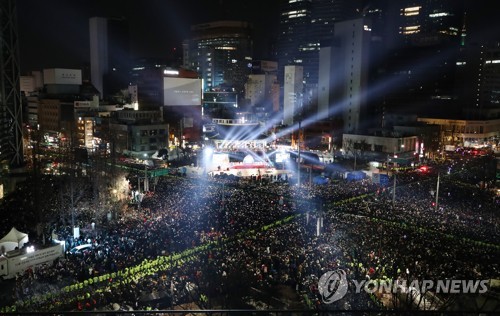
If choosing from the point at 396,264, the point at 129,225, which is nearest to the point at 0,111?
the point at 129,225

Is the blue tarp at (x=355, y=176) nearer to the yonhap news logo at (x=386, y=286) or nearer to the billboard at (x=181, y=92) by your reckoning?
the yonhap news logo at (x=386, y=286)

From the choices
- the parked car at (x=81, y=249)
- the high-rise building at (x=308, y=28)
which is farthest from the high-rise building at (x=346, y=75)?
the parked car at (x=81, y=249)

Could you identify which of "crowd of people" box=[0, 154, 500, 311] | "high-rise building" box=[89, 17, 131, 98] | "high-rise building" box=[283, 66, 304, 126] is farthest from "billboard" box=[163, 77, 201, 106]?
"crowd of people" box=[0, 154, 500, 311]

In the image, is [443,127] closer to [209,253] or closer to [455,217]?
[455,217]

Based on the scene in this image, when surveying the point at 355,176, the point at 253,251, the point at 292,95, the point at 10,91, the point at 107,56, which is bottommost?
the point at 253,251

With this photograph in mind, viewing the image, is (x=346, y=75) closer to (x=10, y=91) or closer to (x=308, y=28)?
(x=10, y=91)

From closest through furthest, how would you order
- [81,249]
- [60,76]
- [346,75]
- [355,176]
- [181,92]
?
[81,249] → [355,176] → [346,75] → [181,92] → [60,76]

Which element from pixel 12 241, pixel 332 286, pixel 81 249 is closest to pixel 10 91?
pixel 12 241

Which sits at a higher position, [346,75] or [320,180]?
[346,75]
